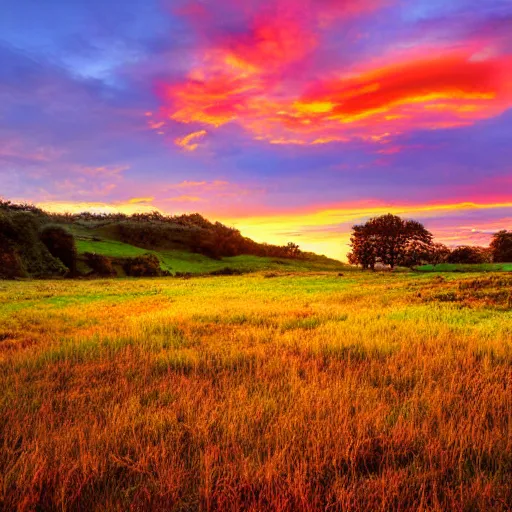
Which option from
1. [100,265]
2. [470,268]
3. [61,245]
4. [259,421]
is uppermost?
[61,245]

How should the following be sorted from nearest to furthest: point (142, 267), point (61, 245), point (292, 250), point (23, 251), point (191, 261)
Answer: point (23, 251)
point (61, 245)
point (142, 267)
point (191, 261)
point (292, 250)

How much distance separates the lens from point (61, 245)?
135 feet

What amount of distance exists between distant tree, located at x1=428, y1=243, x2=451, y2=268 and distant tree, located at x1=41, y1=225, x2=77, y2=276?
37.5 meters

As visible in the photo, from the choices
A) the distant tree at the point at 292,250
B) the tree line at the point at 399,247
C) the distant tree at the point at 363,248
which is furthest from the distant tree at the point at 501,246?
the distant tree at the point at 292,250

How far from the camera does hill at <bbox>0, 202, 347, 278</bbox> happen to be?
38.4 meters

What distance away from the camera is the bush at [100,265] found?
42.2 m

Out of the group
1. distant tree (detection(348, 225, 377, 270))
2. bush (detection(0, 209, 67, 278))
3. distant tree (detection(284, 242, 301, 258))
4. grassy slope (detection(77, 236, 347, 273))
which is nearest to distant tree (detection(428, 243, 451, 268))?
distant tree (detection(348, 225, 377, 270))

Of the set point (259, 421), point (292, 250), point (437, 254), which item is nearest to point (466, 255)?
point (437, 254)

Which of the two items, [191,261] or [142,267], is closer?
[142,267]

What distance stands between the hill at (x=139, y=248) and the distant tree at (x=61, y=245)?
30.0 inches

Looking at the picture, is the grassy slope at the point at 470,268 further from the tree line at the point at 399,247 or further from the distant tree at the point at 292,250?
the distant tree at the point at 292,250

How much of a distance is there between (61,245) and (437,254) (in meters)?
39.6

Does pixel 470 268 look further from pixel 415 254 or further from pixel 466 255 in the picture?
pixel 466 255

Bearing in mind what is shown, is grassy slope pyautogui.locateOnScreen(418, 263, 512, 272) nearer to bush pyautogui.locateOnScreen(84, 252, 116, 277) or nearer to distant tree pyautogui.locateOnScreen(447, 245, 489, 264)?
distant tree pyautogui.locateOnScreen(447, 245, 489, 264)
